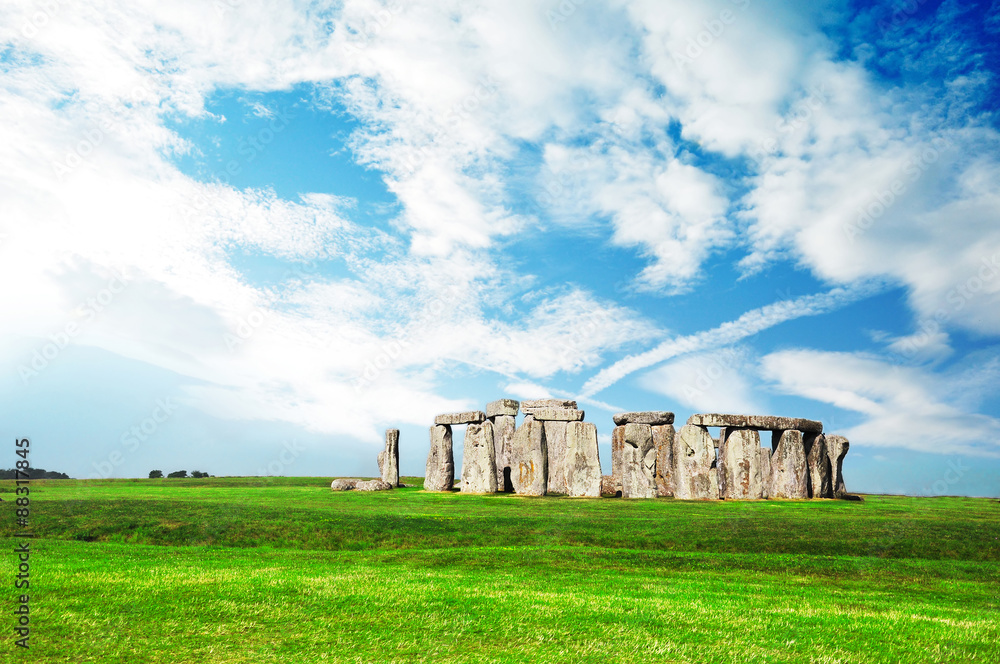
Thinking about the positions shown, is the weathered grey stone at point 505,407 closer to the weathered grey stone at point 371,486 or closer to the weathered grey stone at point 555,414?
the weathered grey stone at point 555,414

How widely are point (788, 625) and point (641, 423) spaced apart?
19.2m

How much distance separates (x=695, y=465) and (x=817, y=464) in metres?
6.33

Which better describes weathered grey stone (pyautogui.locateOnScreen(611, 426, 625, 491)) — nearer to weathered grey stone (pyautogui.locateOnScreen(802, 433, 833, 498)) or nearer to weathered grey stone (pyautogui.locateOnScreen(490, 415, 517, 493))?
weathered grey stone (pyautogui.locateOnScreen(490, 415, 517, 493))

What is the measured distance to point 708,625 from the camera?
22.9 ft

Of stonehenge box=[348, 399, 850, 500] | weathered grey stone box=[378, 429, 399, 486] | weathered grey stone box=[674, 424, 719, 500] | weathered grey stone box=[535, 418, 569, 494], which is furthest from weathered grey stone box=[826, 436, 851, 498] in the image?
weathered grey stone box=[378, 429, 399, 486]

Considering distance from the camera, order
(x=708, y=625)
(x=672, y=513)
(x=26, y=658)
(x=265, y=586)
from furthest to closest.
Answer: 1. (x=672, y=513)
2. (x=265, y=586)
3. (x=708, y=625)
4. (x=26, y=658)

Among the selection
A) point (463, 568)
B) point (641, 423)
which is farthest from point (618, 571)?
point (641, 423)

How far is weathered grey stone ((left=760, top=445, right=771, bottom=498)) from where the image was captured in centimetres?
2595

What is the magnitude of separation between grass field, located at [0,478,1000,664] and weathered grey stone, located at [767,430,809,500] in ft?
29.6

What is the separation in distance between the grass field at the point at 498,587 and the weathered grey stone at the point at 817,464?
10017 millimetres

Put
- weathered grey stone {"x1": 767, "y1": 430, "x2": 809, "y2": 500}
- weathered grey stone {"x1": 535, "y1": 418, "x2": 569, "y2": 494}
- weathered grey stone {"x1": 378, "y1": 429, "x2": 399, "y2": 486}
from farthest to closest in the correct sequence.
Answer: weathered grey stone {"x1": 378, "y1": 429, "x2": 399, "y2": 486}
weathered grey stone {"x1": 767, "y1": 430, "x2": 809, "y2": 500}
weathered grey stone {"x1": 535, "y1": 418, "x2": 569, "y2": 494}

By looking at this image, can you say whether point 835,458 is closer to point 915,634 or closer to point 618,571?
point 618,571

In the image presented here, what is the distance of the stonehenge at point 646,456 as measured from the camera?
2539 cm

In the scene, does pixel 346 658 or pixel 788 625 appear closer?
pixel 346 658
